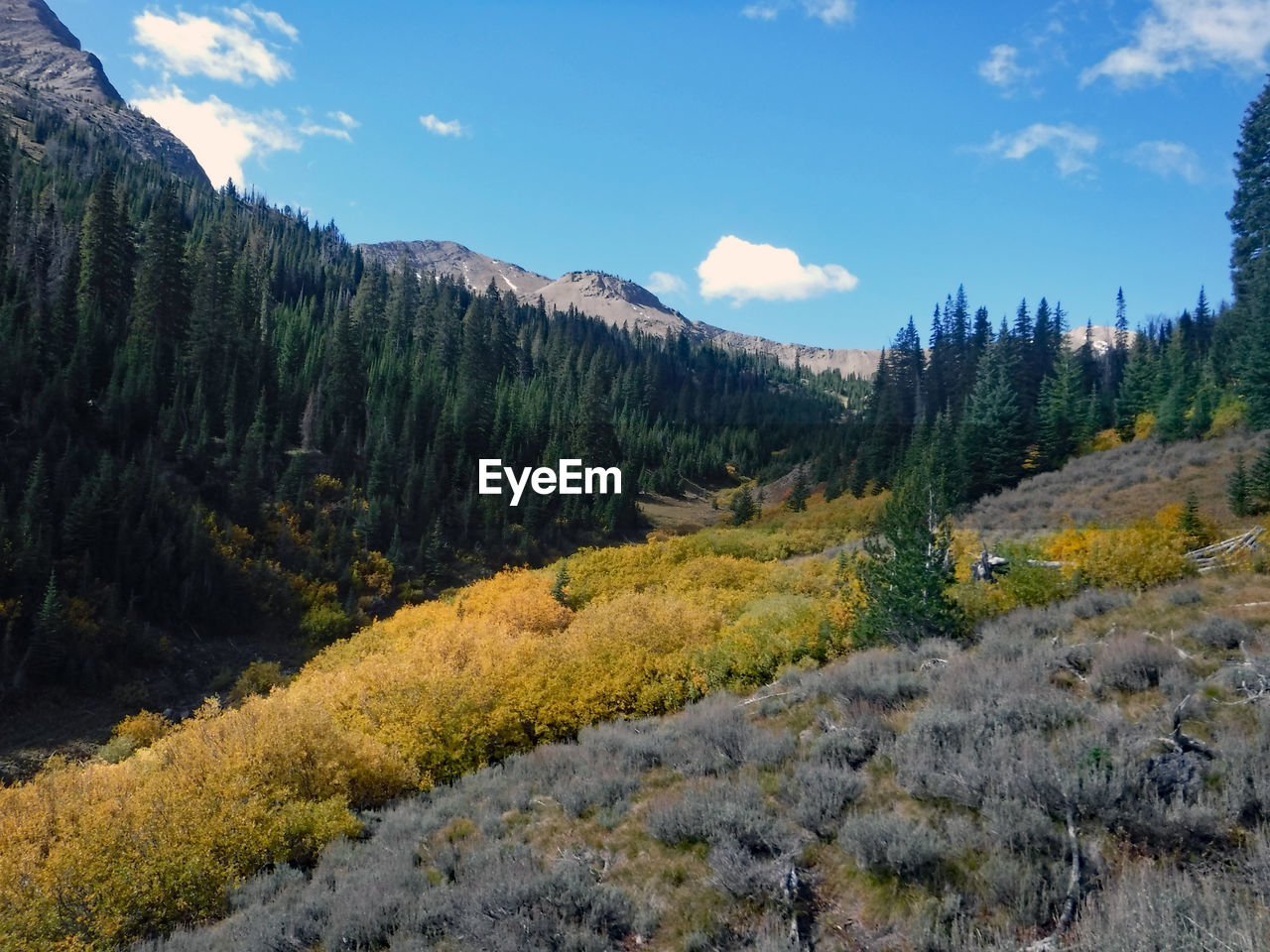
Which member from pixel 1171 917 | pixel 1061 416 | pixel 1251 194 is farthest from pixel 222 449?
pixel 1251 194

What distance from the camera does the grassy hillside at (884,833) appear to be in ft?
20.3

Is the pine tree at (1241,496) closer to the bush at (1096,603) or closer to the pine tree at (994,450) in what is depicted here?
the bush at (1096,603)

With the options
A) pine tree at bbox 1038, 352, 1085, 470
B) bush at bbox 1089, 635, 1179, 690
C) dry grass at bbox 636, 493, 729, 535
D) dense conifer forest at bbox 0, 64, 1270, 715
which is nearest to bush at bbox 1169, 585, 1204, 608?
bush at bbox 1089, 635, 1179, 690

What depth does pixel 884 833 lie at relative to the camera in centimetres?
723

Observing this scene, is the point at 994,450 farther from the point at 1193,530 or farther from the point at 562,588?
the point at 562,588

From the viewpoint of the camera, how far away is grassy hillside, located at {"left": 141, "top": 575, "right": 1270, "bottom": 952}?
620cm

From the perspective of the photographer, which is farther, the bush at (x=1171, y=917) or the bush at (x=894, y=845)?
the bush at (x=894, y=845)

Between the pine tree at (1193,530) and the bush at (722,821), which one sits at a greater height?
the pine tree at (1193,530)

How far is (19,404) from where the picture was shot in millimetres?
40469

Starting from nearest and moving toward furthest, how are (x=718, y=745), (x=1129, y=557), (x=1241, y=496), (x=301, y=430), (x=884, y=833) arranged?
(x=884, y=833) → (x=718, y=745) → (x=1129, y=557) → (x=1241, y=496) → (x=301, y=430)

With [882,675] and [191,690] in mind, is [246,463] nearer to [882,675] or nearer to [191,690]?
[191,690]

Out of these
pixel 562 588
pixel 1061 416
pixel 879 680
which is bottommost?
pixel 562 588

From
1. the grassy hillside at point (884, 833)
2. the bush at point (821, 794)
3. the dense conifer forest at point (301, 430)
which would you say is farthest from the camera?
the dense conifer forest at point (301, 430)

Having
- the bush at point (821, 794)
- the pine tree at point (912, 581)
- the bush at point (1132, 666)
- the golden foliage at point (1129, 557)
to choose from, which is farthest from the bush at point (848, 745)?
the golden foliage at point (1129, 557)
